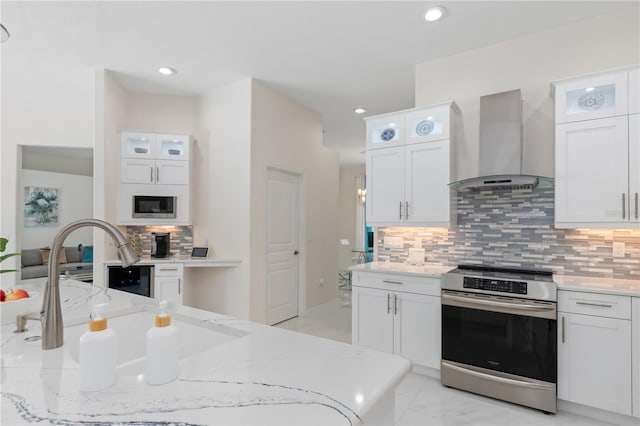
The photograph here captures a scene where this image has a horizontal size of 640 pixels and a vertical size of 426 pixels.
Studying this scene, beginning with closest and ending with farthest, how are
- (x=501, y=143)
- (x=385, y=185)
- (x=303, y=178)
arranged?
(x=501, y=143)
(x=385, y=185)
(x=303, y=178)

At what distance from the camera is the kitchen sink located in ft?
4.20

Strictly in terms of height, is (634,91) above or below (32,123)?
below

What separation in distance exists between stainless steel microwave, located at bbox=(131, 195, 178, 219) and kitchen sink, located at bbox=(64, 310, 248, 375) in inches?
113

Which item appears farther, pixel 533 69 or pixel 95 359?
pixel 533 69

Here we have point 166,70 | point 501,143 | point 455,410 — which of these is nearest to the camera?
point 455,410

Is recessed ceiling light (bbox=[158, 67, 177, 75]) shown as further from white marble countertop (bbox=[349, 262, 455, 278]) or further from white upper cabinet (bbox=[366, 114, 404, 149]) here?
white marble countertop (bbox=[349, 262, 455, 278])

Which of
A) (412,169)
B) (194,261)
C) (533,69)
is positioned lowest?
(194,261)

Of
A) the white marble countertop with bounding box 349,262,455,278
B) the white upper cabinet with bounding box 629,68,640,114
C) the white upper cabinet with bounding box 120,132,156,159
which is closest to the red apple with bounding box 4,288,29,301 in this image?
the white marble countertop with bounding box 349,262,455,278

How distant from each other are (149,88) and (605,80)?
15.7 feet

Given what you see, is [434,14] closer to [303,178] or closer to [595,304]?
[595,304]

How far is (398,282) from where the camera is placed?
123 inches

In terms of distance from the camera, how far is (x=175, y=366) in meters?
0.90

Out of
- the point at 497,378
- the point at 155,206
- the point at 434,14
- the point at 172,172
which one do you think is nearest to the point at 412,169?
the point at 434,14

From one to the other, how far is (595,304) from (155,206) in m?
4.43
